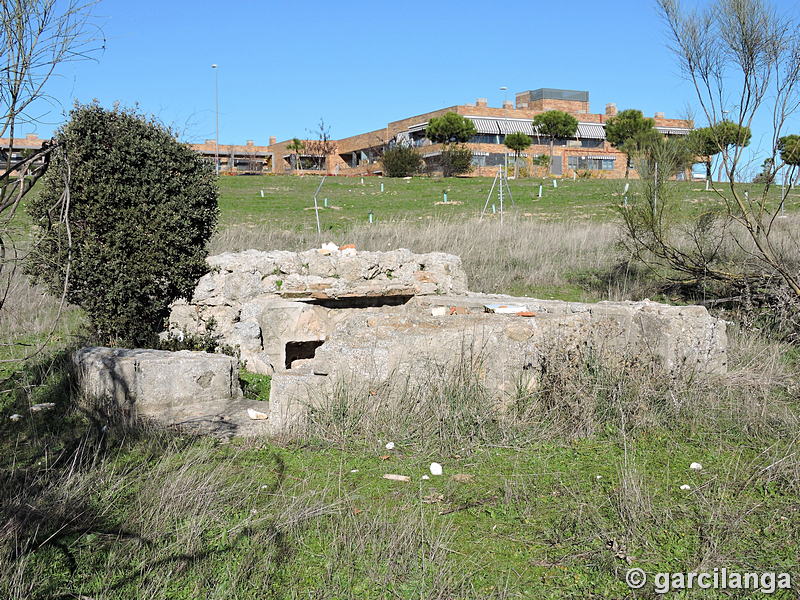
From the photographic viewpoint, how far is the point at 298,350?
8.24 meters

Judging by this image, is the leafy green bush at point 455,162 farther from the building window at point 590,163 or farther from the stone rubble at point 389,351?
the stone rubble at point 389,351

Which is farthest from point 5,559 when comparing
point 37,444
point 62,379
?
point 62,379

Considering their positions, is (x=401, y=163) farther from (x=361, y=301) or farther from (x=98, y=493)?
(x=98, y=493)

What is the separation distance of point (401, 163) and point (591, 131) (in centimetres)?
2410

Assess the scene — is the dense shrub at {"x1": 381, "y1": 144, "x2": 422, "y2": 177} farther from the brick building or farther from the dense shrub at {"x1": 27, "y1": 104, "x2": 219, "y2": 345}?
the dense shrub at {"x1": 27, "y1": 104, "x2": 219, "y2": 345}

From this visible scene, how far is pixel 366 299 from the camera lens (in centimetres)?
888

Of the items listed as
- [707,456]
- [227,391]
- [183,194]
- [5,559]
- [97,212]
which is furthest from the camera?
[183,194]

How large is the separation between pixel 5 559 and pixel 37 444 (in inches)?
76.7

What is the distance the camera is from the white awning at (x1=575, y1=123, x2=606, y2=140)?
61.7 meters

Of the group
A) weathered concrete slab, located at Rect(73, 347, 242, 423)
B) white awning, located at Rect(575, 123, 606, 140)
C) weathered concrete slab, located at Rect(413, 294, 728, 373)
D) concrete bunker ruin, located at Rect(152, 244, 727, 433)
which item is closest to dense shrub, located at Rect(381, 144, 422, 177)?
white awning, located at Rect(575, 123, 606, 140)

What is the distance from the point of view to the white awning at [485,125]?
185 ft

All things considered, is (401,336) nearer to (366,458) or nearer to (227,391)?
(366,458)

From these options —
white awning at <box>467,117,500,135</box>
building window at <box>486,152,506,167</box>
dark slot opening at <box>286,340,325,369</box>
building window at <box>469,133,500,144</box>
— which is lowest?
dark slot opening at <box>286,340,325,369</box>

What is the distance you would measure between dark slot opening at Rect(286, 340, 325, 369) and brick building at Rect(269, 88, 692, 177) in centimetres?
4400
